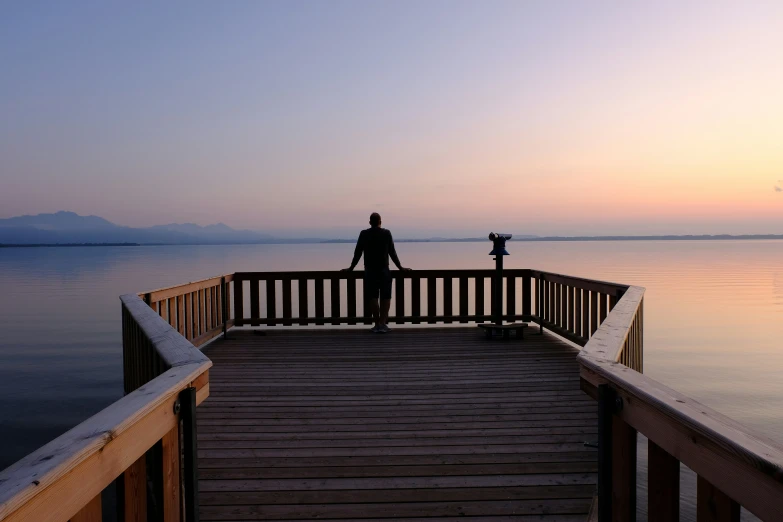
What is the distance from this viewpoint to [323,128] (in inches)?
875

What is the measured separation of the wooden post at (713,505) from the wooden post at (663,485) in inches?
7.1

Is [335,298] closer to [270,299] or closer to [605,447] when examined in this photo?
[270,299]

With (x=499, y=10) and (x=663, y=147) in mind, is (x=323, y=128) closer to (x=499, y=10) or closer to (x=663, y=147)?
(x=499, y=10)

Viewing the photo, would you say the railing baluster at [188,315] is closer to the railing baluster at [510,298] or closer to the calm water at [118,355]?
the calm water at [118,355]

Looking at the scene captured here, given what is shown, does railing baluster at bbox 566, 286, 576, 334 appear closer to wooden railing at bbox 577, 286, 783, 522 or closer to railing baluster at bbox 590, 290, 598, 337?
railing baluster at bbox 590, 290, 598, 337

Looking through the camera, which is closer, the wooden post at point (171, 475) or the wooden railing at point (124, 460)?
the wooden railing at point (124, 460)

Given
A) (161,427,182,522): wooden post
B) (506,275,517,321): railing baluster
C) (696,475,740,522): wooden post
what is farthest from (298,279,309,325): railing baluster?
(696,475,740,522): wooden post

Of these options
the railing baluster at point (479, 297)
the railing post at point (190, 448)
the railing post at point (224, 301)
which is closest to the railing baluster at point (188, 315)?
the railing post at point (224, 301)

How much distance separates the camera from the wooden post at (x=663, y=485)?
1.55 meters

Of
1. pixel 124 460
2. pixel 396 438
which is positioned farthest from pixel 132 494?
pixel 396 438

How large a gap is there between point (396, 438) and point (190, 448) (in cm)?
207

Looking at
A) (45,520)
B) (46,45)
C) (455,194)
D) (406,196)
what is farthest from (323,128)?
(455,194)

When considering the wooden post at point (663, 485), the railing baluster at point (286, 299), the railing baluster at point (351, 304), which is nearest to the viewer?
the wooden post at point (663, 485)

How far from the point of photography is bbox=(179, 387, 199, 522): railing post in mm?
2047
